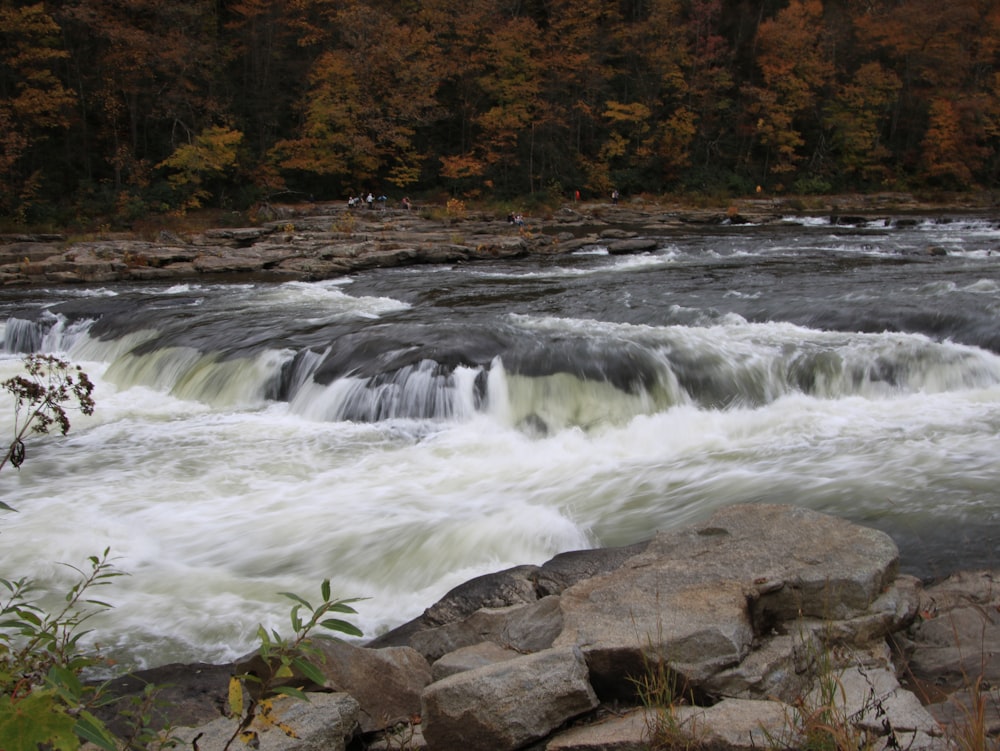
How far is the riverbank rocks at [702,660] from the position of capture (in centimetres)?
267

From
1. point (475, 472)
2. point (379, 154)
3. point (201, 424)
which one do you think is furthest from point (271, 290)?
point (379, 154)

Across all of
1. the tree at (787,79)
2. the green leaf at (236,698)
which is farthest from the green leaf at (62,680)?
the tree at (787,79)

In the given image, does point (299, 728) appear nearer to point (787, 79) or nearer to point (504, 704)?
point (504, 704)

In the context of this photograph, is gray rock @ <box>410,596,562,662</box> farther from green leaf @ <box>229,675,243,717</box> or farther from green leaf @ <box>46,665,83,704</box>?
green leaf @ <box>46,665,83,704</box>

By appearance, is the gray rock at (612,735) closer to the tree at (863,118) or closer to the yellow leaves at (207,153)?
the yellow leaves at (207,153)

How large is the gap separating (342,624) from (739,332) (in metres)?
10.4

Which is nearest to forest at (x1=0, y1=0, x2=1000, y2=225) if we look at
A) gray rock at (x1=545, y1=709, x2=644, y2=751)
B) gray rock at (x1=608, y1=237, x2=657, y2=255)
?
gray rock at (x1=608, y1=237, x2=657, y2=255)

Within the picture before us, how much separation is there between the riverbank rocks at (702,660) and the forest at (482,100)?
32.1 meters

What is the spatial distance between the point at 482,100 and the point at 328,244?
21542 mm

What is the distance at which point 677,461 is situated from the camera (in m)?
7.79

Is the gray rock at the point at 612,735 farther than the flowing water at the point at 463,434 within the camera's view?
No

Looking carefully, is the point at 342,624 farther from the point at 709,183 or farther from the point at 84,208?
the point at 709,183

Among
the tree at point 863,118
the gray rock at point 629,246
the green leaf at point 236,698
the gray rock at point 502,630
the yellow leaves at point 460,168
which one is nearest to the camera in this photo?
the green leaf at point 236,698

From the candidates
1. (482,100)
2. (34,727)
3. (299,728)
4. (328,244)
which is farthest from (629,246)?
(34,727)
